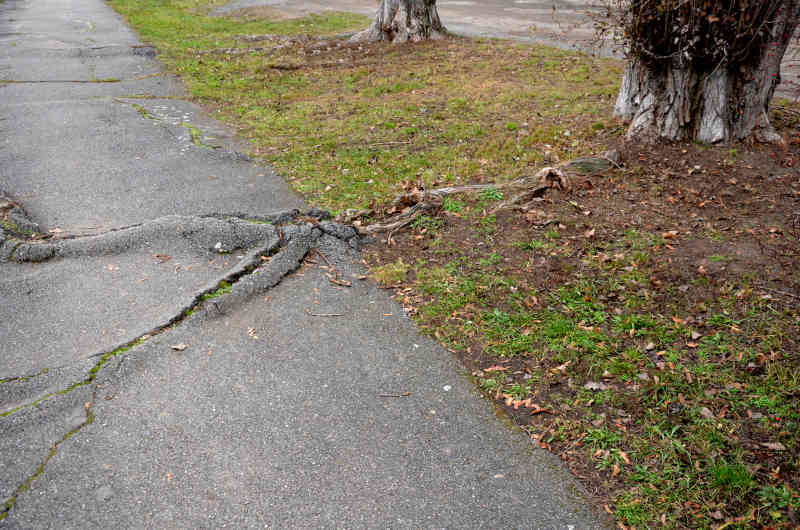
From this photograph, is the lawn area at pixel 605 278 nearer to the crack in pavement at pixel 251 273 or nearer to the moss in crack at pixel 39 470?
the crack in pavement at pixel 251 273

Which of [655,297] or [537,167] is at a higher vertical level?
[537,167]

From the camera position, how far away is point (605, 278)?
14.6 ft

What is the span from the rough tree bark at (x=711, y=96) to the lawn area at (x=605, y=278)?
0.23m

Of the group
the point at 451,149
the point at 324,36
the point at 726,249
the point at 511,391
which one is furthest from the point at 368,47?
the point at 511,391

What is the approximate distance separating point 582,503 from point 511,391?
87 cm

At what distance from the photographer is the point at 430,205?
569 centimetres

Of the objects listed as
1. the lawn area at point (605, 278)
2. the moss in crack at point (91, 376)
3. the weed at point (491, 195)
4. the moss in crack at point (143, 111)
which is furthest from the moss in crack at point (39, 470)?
the moss in crack at point (143, 111)

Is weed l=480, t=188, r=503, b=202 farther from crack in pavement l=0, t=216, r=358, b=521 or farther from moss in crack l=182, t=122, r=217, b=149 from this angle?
moss in crack l=182, t=122, r=217, b=149

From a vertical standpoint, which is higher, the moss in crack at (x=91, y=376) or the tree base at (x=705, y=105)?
the tree base at (x=705, y=105)

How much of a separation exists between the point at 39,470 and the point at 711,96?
7.05 metres

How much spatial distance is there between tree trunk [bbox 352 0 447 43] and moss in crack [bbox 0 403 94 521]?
1238 cm

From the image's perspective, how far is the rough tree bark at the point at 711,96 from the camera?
595 cm

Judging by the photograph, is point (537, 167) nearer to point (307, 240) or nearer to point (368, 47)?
point (307, 240)

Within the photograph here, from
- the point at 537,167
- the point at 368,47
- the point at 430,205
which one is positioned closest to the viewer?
the point at 430,205
